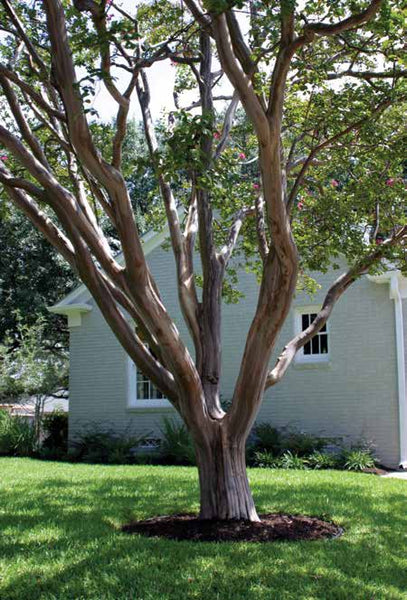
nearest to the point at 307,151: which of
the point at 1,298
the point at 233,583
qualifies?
the point at 233,583

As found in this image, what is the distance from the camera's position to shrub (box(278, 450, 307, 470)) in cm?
1345

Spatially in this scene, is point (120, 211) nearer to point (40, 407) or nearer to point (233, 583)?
point (233, 583)

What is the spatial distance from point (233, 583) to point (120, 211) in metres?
3.21

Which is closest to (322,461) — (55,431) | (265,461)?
(265,461)

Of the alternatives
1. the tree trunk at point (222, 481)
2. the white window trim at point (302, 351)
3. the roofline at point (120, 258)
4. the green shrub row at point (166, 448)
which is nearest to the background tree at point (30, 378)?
the green shrub row at point (166, 448)

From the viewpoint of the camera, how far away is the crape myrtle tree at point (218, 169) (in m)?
5.75

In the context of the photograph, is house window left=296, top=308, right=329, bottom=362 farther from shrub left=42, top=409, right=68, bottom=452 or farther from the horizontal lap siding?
shrub left=42, top=409, right=68, bottom=452

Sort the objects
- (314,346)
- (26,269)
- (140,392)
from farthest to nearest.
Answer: (26,269)
(140,392)
(314,346)

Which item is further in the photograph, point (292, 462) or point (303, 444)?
point (303, 444)

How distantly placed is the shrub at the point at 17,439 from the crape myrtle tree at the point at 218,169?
35.0ft

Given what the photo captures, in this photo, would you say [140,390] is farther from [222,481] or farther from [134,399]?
[222,481]

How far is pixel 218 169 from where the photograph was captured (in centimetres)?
632

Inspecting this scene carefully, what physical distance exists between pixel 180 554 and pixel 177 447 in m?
9.37

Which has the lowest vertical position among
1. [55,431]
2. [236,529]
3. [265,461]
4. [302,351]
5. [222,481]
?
[265,461]
